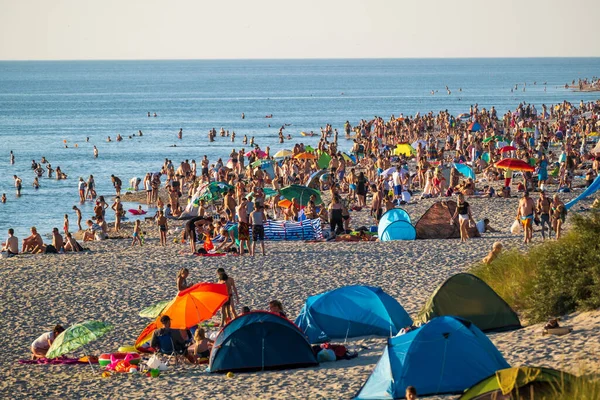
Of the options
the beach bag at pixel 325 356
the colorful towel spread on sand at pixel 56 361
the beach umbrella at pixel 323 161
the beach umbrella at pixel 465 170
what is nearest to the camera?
the beach bag at pixel 325 356

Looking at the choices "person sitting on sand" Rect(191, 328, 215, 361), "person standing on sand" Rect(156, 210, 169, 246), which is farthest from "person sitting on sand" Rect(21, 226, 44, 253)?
"person sitting on sand" Rect(191, 328, 215, 361)

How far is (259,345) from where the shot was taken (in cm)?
1153

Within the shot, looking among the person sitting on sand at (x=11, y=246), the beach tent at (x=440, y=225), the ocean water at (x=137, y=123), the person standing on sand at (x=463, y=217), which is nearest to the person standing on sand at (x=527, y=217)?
the person standing on sand at (x=463, y=217)

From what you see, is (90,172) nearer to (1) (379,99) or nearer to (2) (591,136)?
(2) (591,136)

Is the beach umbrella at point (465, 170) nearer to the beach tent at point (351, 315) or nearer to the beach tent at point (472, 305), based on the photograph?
the beach tent at point (351, 315)

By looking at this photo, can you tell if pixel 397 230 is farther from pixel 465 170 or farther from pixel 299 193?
pixel 465 170

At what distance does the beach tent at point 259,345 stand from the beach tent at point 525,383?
141 inches

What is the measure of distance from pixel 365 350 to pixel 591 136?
106 feet

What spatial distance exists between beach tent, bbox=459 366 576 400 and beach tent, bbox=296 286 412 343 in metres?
4.49

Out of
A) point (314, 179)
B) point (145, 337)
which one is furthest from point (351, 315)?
point (314, 179)

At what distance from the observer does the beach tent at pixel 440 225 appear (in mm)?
20625

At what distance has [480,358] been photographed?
995 cm

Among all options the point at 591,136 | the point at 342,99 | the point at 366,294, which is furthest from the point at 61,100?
the point at 366,294

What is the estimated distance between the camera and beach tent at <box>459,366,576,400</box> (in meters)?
8.25
